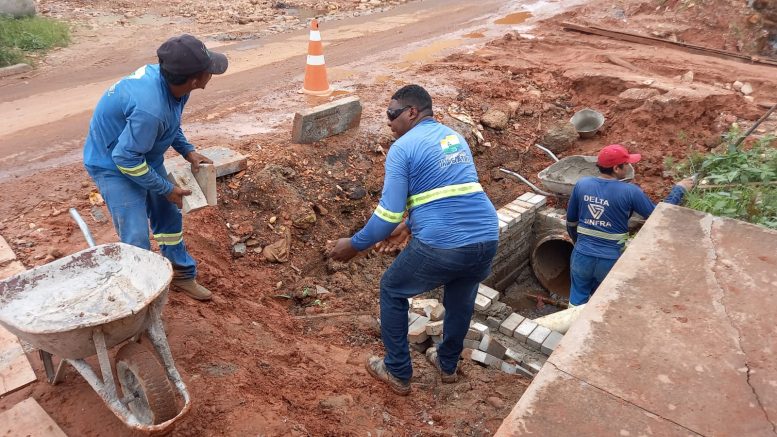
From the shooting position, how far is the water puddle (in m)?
13.2

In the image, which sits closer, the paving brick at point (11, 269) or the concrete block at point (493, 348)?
the paving brick at point (11, 269)

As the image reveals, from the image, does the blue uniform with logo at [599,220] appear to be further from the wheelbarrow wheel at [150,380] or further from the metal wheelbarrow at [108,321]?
the wheelbarrow wheel at [150,380]

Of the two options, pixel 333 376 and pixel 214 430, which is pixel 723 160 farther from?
Result: pixel 214 430

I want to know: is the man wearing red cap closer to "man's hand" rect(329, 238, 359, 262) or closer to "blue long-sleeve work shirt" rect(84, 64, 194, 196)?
"man's hand" rect(329, 238, 359, 262)

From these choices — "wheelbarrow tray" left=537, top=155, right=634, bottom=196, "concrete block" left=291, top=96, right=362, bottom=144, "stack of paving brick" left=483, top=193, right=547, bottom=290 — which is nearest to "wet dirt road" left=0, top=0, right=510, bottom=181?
"concrete block" left=291, top=96, right=362, bottom=144

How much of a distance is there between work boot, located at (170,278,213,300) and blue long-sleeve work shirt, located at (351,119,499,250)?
5.04 ft

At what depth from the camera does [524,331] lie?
16.9ft

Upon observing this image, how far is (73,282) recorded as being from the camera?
3.18 metres

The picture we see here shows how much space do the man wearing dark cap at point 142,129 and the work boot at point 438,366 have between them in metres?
2.23

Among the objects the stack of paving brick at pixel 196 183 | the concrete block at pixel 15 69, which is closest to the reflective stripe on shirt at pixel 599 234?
the stack of paving brick at pixel 196 183

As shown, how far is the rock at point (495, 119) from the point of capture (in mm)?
7914

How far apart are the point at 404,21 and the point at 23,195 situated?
385 inches

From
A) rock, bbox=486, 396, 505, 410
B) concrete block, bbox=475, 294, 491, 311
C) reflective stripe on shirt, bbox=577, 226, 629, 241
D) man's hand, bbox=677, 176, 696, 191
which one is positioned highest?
man's hand, bbox=677, 176, 696, 191

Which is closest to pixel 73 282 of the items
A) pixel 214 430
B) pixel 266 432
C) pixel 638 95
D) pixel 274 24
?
pixel 214 430
